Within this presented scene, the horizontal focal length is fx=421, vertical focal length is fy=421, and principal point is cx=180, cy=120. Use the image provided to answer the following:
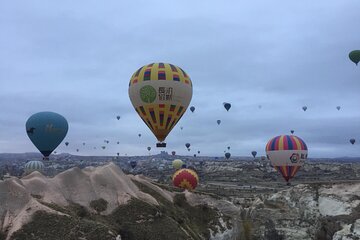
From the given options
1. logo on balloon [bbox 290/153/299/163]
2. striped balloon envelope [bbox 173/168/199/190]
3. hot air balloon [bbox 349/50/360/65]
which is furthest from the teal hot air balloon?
hot air balloon [bbox 349/50/360/65]

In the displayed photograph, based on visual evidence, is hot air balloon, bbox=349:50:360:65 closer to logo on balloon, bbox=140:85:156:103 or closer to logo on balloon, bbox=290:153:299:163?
logo on balloon, bbox=290:153:299:163

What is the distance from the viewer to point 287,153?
180 ft

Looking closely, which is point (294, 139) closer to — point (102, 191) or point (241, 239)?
point (241, 239)

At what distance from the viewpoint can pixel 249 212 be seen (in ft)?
185

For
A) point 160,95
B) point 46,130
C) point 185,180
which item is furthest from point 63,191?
point 185,180

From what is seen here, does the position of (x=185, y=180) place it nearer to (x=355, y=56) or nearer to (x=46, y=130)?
(x=46, y=130)

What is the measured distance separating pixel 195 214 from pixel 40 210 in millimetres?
17545

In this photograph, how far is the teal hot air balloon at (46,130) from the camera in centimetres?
4475

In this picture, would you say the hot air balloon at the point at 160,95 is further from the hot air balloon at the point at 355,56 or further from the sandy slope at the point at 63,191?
the hot air balloon at the point at 355,56

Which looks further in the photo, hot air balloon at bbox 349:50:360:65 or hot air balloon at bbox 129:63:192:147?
hot air balloon at bbox 349:50:360:65

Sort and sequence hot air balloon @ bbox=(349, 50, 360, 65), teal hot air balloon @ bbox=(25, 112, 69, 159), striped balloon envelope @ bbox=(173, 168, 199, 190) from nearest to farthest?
teal hot air balloon @ bbox=(25, 112, 69, 159) < hot air balloon @ bbox=(349, 50, 360, 65) < striped balloon envelope @ bbox=(173, 168, 199, 190)

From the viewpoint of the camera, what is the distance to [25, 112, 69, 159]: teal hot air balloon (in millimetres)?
44750

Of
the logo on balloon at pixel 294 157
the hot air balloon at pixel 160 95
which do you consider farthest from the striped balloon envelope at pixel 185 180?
the hot air balloon at pixel 160 95

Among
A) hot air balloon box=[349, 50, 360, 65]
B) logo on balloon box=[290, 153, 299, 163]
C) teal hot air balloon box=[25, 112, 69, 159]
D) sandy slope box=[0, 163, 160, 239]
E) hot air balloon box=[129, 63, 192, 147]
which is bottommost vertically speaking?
sandy slope box=[0, 163, 160, 239]
